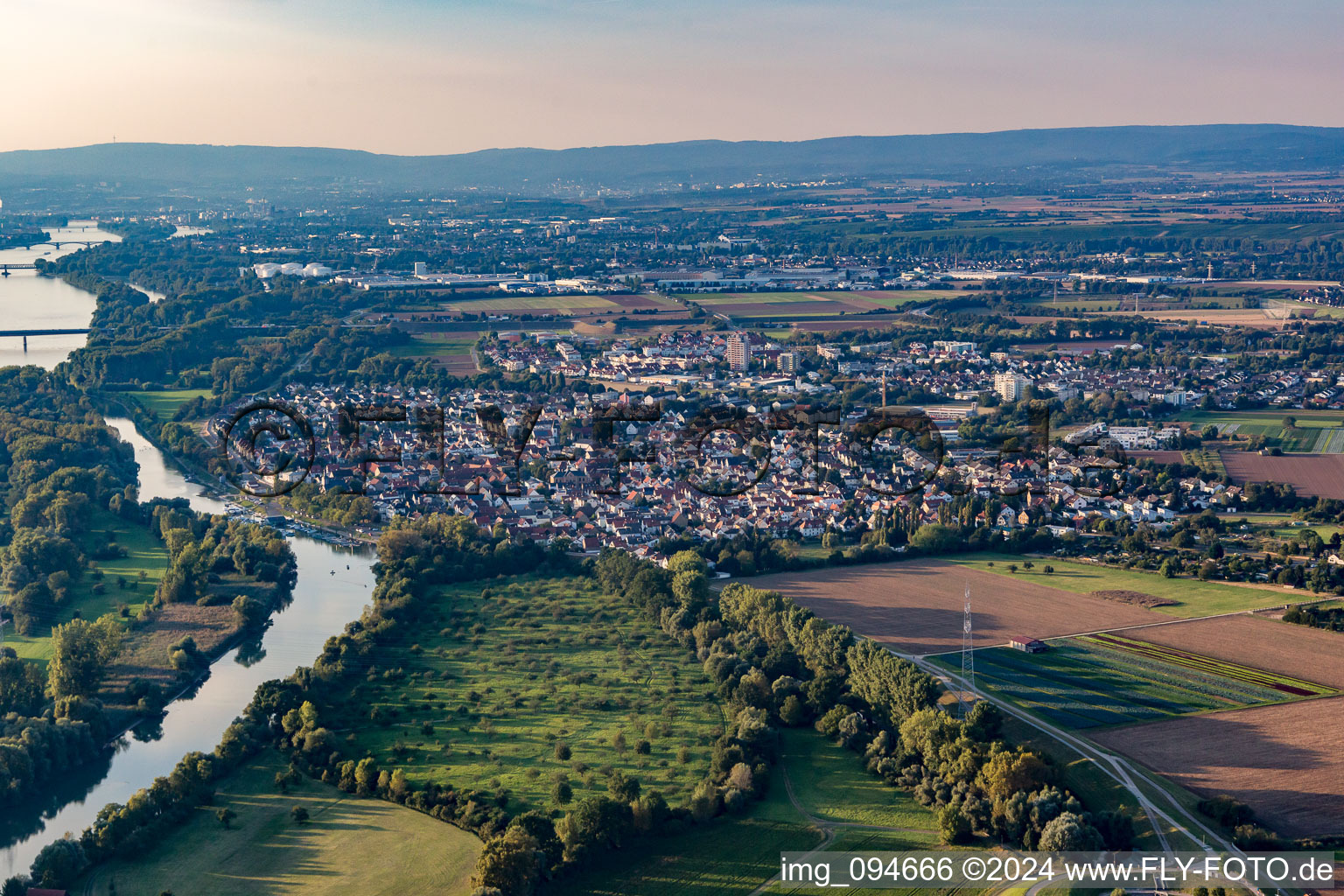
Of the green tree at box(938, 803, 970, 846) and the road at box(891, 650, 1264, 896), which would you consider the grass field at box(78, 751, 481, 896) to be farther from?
the road at box(891, 650, 1264, 896)

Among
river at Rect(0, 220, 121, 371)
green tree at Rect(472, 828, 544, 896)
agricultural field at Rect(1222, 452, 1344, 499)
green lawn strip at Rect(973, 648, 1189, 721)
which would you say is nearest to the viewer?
green tree at Rect(472, 828, 544, 896)

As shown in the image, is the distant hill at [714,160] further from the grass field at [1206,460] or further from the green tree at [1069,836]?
the green tree at [1069,836]

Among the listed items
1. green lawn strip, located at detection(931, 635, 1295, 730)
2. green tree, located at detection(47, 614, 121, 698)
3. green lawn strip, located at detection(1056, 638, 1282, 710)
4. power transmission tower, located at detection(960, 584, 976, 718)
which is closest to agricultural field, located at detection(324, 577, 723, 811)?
power transmission tower, located at detection(960, 584, 976, 718)

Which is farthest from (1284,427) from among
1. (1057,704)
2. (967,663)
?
(1057,704)

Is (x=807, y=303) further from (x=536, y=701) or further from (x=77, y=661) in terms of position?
(x=77, y=661)

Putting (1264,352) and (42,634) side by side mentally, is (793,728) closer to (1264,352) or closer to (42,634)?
(42,634)

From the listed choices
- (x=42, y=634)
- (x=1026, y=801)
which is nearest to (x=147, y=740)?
(x=42, y=634)

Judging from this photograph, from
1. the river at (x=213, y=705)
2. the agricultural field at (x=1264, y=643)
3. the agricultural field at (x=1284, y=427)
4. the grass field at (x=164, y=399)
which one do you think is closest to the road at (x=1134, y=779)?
the agricultural field at (x=1264, y=643)
